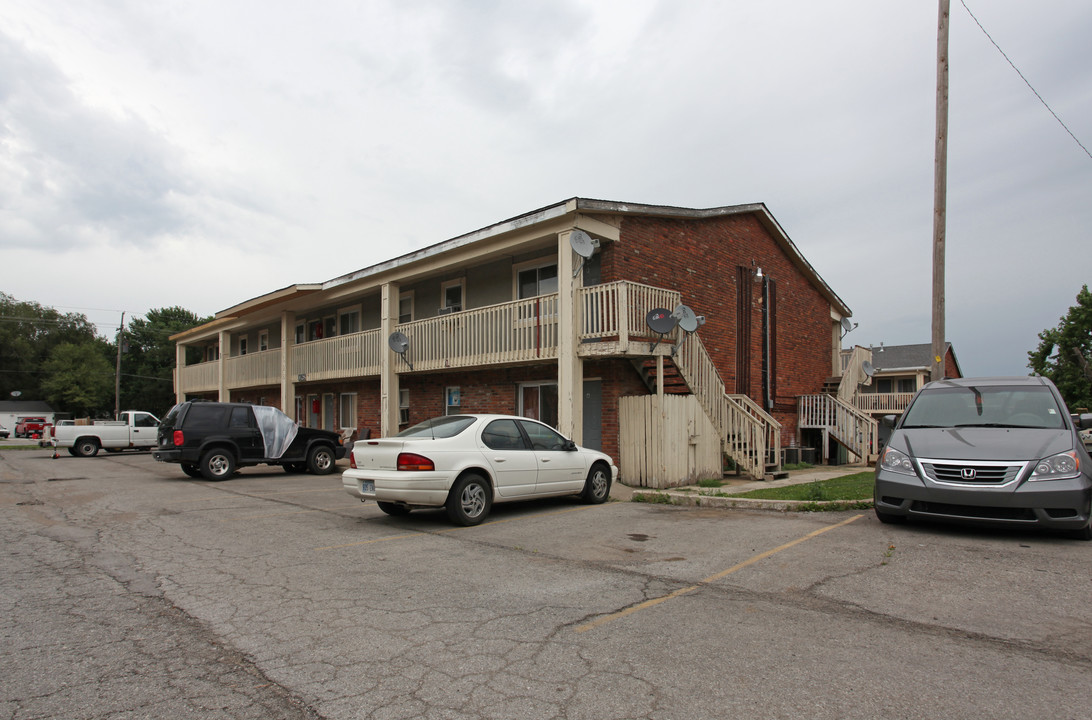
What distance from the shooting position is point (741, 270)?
1800 cm

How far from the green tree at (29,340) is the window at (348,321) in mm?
60946

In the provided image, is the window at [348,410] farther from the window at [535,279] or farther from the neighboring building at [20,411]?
the neighboring building at [20,411]

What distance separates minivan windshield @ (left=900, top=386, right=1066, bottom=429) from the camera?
7.56 metres

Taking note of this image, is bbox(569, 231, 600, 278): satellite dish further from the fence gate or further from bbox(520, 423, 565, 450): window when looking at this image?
bbox(520, 423, 565, 450): window

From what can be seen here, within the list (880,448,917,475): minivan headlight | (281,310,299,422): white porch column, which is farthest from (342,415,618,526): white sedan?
(281,310,299,422): white porch column

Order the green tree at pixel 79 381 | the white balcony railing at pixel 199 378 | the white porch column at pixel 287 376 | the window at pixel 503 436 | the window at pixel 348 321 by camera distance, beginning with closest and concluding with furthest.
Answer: the window at pixel 503 436
the white porch column at pixel 287 376
the window at pixel 348 321
the white balcony railing at pixel 199 378
the green tree at pixel 79 381

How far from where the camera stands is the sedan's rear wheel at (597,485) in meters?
10.2

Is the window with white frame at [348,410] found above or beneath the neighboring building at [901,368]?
beneath

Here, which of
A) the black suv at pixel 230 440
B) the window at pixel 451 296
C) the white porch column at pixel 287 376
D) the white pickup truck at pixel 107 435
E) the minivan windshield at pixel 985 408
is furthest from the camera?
the white pickup truck at pixel 107 435

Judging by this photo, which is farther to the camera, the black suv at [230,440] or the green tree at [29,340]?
the green tree at [29,340]

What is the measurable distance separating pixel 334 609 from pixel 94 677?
1.54 metres

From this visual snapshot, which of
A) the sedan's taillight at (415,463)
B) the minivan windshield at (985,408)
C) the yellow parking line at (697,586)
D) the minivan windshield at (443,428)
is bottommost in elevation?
the yellow parking line at (697,586)

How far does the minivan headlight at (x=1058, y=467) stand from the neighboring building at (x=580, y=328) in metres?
6.22

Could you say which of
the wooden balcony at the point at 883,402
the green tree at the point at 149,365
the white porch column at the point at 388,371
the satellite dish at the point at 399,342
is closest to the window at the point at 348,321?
the white porch column at the point at 388,371
